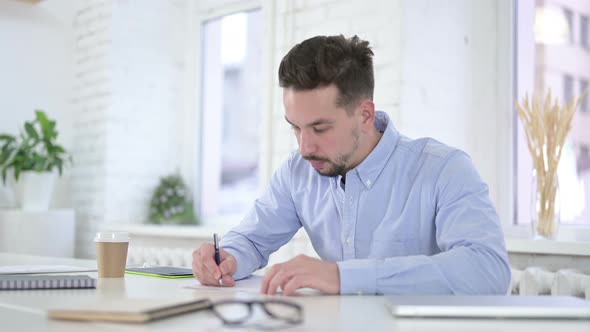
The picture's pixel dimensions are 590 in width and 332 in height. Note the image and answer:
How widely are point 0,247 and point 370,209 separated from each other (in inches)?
103

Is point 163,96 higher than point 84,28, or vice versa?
point 84,28

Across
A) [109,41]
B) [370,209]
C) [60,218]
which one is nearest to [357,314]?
[370,209]

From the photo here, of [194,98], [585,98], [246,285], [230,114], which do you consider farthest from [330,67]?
[194,98]

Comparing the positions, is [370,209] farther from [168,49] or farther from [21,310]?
[168,49]

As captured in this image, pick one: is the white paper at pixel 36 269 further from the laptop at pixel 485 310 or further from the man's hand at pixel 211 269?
the laptop at pixel 485 310

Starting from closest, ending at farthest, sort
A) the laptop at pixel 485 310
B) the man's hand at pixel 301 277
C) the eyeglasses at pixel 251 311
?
the eyeglasses at pixel 251 311 → the laptop at pixel 485 310 → the man's hand at pixel 301 277

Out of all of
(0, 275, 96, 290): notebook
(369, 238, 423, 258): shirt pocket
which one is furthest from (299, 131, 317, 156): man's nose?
(0, 275, 96, 290): notebook

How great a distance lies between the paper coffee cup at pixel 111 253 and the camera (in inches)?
65.8

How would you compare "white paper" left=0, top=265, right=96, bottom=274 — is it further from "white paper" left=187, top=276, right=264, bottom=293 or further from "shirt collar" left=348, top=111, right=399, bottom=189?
"shirt collar" left=348, top=111, right=399, bottom=189

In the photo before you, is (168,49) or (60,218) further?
(168,49)

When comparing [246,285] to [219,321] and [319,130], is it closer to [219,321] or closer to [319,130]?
[319,130]

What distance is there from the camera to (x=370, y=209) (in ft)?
5.90

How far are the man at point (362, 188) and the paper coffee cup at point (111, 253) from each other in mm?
181

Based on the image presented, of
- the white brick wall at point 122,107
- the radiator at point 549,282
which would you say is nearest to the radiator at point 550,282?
the radiator at point 549,282
